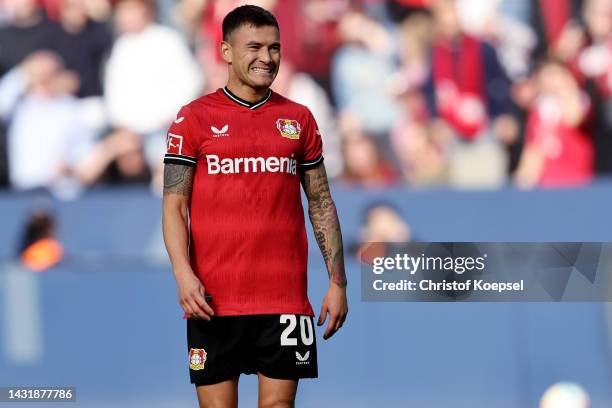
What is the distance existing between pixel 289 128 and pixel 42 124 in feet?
15.4

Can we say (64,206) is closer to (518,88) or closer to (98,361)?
(98,361)

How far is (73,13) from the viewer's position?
875 centimetres

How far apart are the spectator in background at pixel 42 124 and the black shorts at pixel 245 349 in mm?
4392

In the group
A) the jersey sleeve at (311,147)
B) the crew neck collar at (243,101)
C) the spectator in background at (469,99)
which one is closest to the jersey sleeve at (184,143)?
the crew neck collar at (243,101)

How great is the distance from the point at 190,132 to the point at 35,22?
483 centimetres

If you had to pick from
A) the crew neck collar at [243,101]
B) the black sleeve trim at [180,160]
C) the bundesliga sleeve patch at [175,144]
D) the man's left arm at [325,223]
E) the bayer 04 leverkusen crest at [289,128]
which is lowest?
the man's left arm at [325,223]

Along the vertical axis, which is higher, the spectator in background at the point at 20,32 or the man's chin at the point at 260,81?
the spectator in background at the point at 20,32

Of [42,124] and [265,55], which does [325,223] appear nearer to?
[265,55]

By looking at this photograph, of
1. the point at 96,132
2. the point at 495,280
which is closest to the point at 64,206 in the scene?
the point at 96,132

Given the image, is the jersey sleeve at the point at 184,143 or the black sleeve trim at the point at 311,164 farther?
the black sleeve trim at the point at 311,164

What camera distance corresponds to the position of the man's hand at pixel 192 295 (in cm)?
413

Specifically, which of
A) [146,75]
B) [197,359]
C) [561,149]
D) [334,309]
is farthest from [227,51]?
[561,149]

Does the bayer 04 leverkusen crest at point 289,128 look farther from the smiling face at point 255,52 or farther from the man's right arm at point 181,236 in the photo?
the man's right arm at point 181,236
